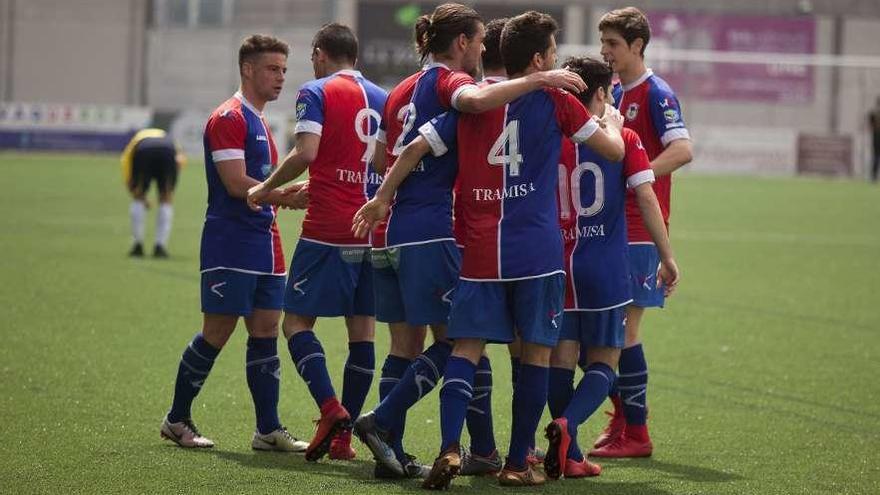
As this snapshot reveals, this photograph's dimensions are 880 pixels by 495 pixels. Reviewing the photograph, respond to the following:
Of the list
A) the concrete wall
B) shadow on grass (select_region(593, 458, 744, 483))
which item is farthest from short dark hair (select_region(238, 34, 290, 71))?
the concrete wall

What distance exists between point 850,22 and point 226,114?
153ft

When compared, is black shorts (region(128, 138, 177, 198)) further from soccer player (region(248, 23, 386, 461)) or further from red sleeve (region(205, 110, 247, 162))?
soccer player (region(248, 23, 386, 461))

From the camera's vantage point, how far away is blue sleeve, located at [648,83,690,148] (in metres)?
7.49

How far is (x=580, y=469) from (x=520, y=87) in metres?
1.80

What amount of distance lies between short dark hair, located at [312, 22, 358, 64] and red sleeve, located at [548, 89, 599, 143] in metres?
1.37

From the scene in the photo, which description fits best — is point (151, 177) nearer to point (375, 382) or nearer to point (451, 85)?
point (375, 382)

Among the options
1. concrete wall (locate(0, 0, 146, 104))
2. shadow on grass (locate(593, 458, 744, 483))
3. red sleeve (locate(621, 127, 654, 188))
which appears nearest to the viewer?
red sleeve (locate(621, 127, 654, 188))

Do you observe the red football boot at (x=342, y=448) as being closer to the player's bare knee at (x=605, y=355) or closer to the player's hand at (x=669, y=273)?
the player's bare knee at (x=605, y=355)

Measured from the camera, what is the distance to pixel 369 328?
7.31m

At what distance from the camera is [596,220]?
668cm

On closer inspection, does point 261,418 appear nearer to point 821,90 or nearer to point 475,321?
point 475,321

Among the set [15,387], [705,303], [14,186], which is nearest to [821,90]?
[14,186]

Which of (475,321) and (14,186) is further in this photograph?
(14,186)

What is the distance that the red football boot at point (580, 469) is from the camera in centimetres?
667
